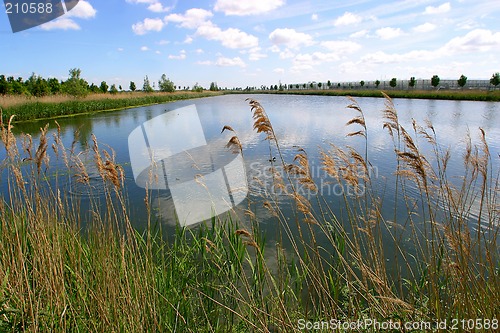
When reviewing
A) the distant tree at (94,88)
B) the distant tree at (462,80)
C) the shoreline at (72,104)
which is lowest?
the shoreline at (72,104)

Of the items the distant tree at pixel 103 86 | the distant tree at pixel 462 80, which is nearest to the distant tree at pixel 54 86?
the distant tree at pixel 103 86

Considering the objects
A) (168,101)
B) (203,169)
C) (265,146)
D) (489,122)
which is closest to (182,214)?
(203,169)

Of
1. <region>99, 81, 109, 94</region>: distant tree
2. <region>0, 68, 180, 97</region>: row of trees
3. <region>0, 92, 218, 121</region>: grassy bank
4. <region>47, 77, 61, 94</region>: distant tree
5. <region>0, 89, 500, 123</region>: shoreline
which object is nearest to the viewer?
<region>0, 92, 218, 121</region>: grassy bank

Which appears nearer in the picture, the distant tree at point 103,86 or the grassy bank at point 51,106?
the grassy bank at point 51,106

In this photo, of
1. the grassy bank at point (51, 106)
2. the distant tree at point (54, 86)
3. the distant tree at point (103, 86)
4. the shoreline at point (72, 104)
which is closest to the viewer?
the grassy bank at point (51, 106)

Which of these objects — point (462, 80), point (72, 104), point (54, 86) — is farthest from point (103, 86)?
point (462, 80)

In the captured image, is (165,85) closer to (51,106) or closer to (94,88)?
(94,88)

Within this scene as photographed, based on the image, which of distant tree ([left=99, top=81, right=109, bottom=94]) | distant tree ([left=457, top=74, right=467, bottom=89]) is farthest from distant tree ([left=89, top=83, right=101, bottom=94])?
distant tree ([left=457, top=74, right=467, bottom=89])

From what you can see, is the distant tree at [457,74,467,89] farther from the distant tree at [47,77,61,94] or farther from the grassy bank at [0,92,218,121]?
the distant tree at [47,77,61,94]

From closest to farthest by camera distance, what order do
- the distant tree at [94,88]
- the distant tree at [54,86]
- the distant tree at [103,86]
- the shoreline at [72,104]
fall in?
the shoreline at [72,104] → the distant tree at [54,86] → the distant tree at [94,88] → the distant tree at [103,86]

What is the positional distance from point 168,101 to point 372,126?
131 feet

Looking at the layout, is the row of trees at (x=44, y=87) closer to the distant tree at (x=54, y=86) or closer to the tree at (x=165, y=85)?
the distant tree at (x=54, y=86)

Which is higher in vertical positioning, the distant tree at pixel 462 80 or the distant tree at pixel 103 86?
the distant tree at pixel 103 86

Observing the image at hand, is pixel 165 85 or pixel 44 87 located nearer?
pixel 44 87
